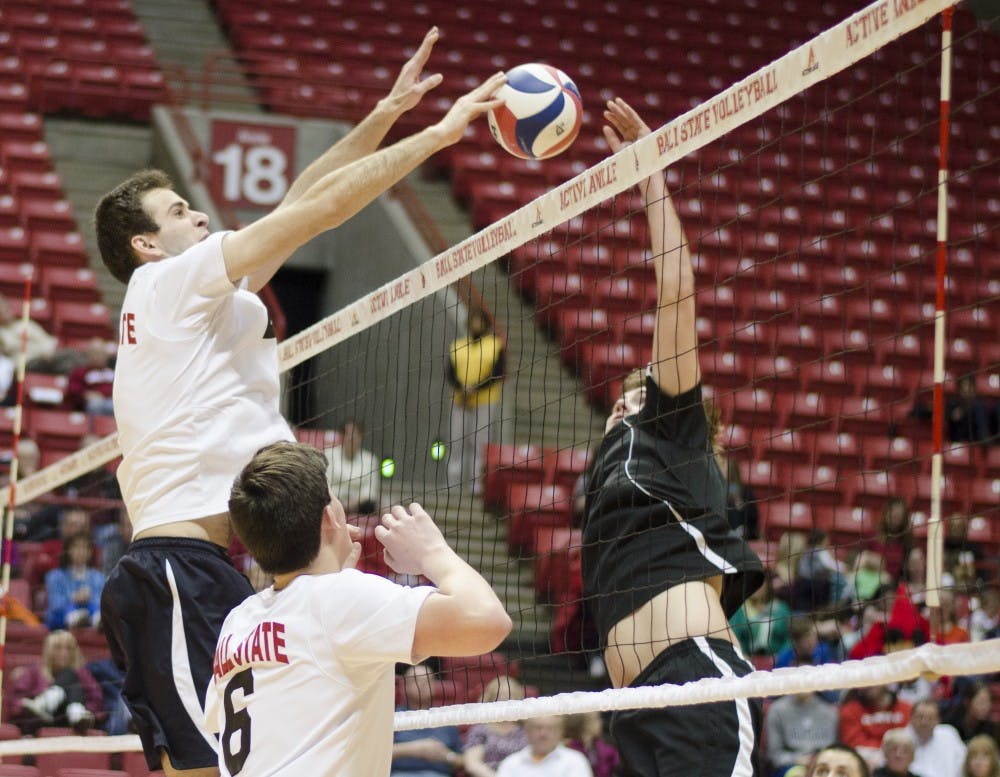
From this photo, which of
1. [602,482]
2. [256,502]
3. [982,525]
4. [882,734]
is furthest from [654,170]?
[982,525]

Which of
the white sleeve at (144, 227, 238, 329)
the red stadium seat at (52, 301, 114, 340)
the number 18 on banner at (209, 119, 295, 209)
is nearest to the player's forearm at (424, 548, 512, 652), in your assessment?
the white sleeve at (144, 227, 238, 329)

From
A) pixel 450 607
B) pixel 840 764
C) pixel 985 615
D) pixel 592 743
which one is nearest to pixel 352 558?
pixel 450 607

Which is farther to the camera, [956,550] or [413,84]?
[956,550]

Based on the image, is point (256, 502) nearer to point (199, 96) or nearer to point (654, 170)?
point (654, 170)

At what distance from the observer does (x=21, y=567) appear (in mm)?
10430

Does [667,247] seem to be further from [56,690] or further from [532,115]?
[56,690]

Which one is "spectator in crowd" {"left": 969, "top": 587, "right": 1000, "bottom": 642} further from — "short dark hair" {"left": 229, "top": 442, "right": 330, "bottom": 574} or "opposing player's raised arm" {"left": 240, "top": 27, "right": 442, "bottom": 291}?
"short dark hair" {"left": 229, "top": 442, "right": 330, "bottom": 574}

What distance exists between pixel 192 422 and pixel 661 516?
1.35 m

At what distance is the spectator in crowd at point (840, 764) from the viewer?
261 inches

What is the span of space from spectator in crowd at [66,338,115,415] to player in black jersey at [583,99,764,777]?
27.9ft

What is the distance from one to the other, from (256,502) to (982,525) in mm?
10759

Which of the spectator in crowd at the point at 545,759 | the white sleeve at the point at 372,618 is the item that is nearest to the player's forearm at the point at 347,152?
the white sleeve at the point at 372,618

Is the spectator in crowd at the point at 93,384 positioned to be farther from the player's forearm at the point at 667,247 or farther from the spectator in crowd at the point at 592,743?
Answer: the player's forearm at the point at 667,247

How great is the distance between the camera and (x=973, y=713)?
→ 9.57 meters
